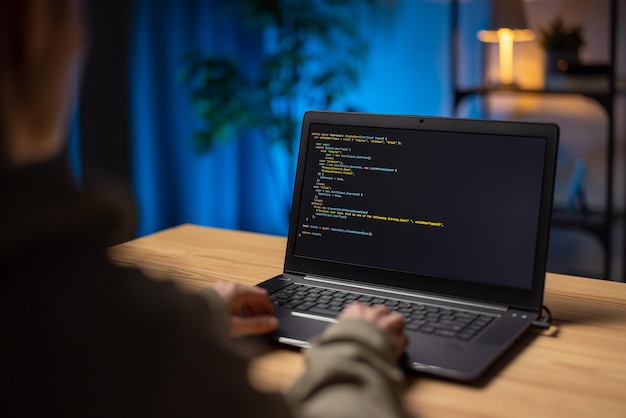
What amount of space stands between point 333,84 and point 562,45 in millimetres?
989

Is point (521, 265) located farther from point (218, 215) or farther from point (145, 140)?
point (218, 215)

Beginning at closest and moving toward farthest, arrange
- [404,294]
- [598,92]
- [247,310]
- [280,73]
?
[247,310] → [404,294] → [598,92] → [280,73]

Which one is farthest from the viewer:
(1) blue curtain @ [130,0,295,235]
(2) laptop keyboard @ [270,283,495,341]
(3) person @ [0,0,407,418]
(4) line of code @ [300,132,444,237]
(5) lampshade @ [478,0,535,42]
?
(1) blue curtain @ [130,0,295,235]

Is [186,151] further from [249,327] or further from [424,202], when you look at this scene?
[249,327]

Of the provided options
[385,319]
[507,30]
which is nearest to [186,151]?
[507,30]

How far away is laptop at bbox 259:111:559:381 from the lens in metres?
1.10

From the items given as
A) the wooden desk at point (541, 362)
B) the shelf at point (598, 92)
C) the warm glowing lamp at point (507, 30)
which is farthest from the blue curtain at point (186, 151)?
the wooden desk at point (541, 362)

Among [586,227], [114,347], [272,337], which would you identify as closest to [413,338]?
[272,337]

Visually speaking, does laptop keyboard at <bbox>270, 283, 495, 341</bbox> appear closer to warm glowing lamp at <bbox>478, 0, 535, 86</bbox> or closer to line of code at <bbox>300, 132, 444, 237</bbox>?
line of code at <bbox>300, 132, 444, 237</bbox>

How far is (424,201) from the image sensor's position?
1189mm

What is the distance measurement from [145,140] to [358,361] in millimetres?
2675

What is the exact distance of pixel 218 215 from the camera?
3.85 metres

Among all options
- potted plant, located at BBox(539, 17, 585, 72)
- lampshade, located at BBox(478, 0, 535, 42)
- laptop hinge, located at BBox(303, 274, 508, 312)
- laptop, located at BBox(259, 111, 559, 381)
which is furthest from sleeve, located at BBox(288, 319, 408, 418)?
lampshade, located at BBox(478, 0, 535, 42)

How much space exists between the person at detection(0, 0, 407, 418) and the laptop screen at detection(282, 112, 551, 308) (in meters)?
0.45
